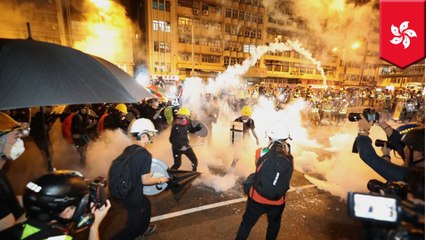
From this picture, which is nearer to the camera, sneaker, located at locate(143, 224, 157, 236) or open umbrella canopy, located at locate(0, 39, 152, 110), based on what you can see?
open umbrella canopy, located at locate(0, 39, 152, 110)

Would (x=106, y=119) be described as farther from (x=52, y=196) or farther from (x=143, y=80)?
(x=143, y=80)

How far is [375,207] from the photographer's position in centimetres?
122

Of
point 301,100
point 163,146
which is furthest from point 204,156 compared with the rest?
point 301,100

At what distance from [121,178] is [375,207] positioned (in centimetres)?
260

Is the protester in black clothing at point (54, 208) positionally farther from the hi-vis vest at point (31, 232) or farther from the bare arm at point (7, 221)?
the bare arm at point (7, 221)

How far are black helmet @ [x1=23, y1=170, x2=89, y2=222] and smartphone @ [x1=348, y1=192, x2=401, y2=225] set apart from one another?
1.84 metres

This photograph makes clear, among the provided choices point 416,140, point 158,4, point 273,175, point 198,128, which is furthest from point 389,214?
point 158,4

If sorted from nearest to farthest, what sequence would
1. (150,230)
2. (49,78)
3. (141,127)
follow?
(49,78), (141,127), (150,230)

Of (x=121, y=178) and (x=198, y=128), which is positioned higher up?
(x=121, y=178)

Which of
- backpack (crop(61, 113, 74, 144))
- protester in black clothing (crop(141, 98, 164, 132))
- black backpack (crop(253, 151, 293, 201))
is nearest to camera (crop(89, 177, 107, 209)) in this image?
black backpack (crop(253, 151, 293, 201))

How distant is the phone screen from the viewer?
1.19 meters

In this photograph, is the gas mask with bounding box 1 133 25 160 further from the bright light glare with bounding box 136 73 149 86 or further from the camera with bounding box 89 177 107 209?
the bright light glare with bounding box 136 73 149 86

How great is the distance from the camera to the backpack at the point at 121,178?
110 inches

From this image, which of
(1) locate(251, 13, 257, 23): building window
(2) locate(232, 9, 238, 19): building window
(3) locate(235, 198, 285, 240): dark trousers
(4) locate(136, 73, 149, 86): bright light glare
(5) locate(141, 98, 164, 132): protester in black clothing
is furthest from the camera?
(1) locate(251, 13, 257, 23): building window
